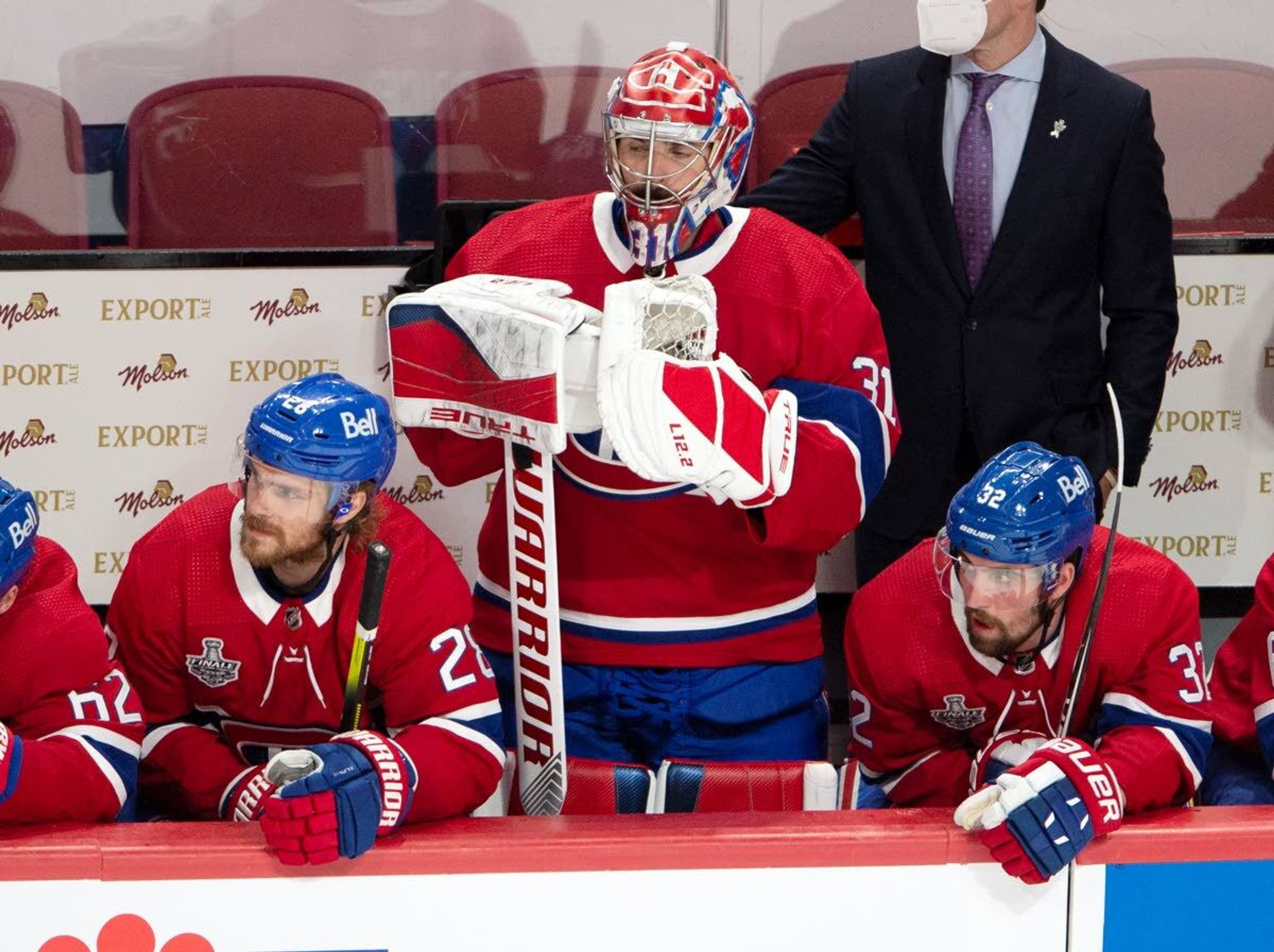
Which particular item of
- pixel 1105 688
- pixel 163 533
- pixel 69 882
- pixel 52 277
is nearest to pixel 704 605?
pixel 1105 688

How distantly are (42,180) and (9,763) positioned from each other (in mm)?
2235

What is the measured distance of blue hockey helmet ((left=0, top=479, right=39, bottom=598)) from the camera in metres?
2.33

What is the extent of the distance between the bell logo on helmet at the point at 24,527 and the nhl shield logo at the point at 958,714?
134 cm

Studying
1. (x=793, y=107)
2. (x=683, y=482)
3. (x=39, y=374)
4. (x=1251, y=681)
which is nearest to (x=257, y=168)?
(x=39, y=374)

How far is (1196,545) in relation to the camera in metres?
3.58

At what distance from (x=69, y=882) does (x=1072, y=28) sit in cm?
337

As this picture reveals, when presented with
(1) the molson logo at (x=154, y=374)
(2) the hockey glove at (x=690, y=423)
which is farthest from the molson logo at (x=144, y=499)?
(2) the hockey glove at (x=690, y=423)

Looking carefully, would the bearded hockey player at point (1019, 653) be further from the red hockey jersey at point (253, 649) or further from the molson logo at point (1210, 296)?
the molson logo at point (1210, 296)

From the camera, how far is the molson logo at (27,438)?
132 inches

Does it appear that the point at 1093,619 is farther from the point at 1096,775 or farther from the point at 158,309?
the point at 158,309

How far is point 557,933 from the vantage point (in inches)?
81.6

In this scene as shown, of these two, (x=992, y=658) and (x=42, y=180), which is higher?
(x=42, y=180)

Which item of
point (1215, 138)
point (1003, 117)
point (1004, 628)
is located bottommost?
point (1004, 628)

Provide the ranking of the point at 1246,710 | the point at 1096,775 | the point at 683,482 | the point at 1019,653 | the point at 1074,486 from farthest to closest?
1. the point at 1246,710
2. the point at 1019,653
3. the point at 1074,486
4. the point at 683,482
5. the point at 1096,775
